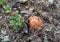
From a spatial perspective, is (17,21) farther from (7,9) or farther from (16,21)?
(7,9)

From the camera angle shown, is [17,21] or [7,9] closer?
[17,21]

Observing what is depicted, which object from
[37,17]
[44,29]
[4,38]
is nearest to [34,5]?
[37,17]

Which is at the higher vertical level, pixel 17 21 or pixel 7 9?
pixel 7 9

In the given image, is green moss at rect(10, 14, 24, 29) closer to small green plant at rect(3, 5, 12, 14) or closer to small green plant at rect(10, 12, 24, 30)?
small green plant at rect(10, 12, 24, 30)

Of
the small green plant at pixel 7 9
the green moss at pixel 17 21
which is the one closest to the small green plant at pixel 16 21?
the green moss at pixel 17 21

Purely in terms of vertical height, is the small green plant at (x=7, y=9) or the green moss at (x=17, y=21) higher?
the small green plant at (x=7, y=9)

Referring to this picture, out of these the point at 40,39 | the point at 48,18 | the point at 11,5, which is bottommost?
the point at 40,39

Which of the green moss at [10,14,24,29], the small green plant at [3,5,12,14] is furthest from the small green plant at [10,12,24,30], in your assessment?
the small green plant at [3,5,12,14]

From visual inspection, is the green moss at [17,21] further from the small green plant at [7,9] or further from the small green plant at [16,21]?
the small green plant at [7,9]

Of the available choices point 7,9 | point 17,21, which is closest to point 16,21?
point 17,21

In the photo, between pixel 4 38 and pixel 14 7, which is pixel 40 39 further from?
pixel 14 7

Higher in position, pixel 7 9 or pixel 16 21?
pixel 7 9
